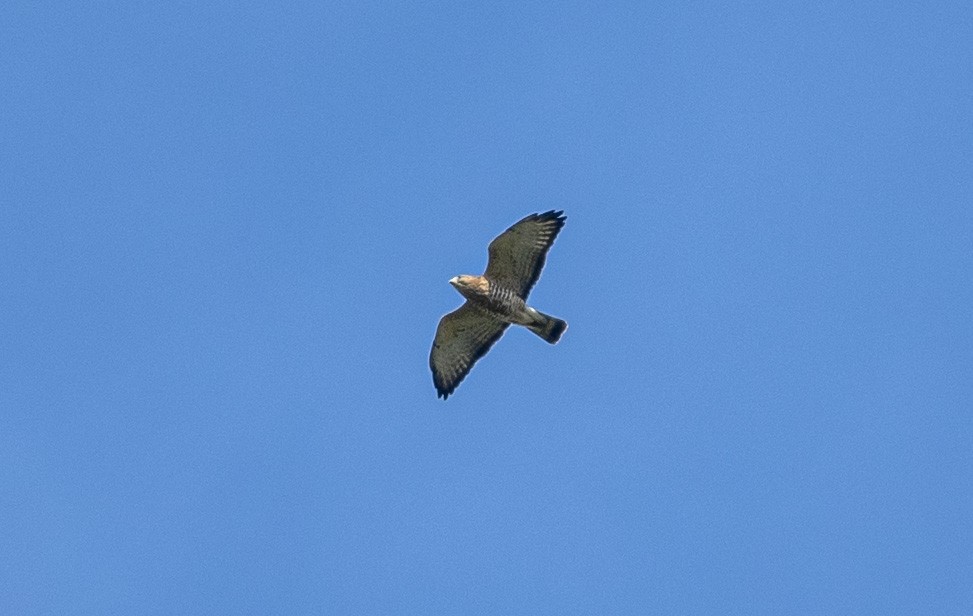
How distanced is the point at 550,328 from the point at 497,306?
1010 mm

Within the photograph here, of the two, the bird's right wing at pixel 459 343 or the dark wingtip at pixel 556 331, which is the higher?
the dark wingtip at pixel 556 331

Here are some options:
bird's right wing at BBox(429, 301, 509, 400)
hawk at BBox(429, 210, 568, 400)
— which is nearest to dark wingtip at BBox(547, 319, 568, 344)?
hawk at BBox(429, 210, 568, 400)

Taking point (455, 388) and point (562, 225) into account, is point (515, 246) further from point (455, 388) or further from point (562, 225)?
point (455, 388)

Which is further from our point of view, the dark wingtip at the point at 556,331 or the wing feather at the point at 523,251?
the dark wingtip at the point at 556,331

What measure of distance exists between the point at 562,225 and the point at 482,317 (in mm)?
1799

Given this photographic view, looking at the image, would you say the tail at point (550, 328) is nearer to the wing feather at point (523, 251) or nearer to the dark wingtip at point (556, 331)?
the dark wingtip at point (556, 331)

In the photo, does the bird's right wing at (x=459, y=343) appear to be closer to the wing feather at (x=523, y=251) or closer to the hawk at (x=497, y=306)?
the hawk at (x=497, y=306)

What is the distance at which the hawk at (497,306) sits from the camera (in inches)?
1008

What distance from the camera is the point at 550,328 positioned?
2661cm

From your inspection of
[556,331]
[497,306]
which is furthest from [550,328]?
[497,306]

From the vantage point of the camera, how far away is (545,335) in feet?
87.5

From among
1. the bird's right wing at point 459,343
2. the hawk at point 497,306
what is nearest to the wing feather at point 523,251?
the hawk at point 497,306

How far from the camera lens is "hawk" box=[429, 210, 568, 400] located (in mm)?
25594

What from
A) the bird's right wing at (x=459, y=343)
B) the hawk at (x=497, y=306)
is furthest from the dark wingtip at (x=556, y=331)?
the bird's right wing at (x=459, y=343)
